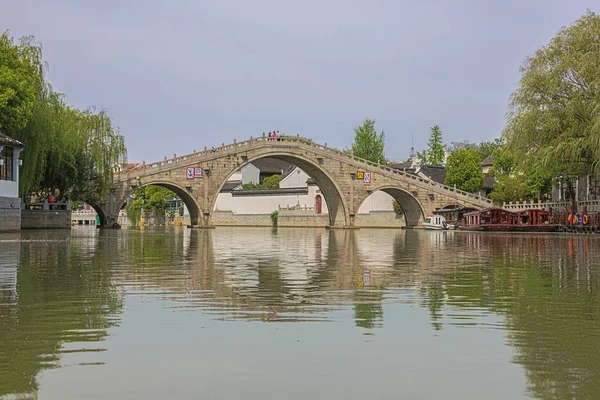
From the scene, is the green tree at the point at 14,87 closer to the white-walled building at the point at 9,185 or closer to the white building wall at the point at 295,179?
the white-walled building at the point at 9,185

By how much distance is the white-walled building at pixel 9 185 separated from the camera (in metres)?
29.2

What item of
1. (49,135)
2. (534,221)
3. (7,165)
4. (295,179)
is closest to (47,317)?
(7,165)

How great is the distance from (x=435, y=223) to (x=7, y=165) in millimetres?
35930

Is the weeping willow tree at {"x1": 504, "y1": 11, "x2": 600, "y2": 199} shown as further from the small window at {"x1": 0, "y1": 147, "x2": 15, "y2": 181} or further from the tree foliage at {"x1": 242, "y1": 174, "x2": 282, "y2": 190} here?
the tree foliage at {"x1": 242, "y1": 174, "x2": 282, "y2": 190}

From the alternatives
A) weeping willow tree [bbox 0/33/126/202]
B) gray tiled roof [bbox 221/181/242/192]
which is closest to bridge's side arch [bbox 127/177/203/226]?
weeping willow tree [bbox 0/33/126/202]

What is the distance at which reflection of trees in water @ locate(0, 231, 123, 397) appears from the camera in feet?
15.7

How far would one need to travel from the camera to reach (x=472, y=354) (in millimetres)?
5227

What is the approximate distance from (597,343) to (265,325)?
259cm

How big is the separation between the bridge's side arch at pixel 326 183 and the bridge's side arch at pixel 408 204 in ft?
6.71

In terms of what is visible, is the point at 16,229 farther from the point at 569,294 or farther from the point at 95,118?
the point at 569,294

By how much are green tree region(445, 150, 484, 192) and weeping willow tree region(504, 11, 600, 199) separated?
27.8 m

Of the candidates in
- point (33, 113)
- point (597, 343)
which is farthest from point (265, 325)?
point (33, 113)

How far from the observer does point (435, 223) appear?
58.1 m

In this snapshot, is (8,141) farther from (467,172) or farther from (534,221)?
(467,172)
